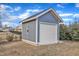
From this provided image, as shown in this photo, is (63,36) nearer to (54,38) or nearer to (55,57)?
(54,38)

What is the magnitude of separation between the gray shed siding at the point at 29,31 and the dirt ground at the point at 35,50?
161mm

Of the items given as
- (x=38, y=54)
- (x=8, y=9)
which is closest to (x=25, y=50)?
(x=38, y=54)

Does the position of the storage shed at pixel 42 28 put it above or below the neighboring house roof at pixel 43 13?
below

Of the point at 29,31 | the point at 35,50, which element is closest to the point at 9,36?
the point at 29,31

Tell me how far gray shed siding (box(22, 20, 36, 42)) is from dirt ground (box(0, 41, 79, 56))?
0.16m

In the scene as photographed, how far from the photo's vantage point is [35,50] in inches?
192

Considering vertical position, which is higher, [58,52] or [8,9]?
[8,9]

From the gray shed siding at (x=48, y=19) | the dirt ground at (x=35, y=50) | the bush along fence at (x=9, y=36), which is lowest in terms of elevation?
the dirt ground at (x=35, y=50)

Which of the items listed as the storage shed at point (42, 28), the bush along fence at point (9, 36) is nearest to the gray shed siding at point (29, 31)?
the storage shed at point (42, 28)

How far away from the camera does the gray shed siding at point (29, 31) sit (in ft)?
16.0

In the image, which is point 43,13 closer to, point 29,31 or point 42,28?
point 42,28

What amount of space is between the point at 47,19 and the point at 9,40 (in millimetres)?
981

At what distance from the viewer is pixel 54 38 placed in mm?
4953

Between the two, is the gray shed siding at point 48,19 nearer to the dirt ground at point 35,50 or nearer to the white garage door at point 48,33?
the white garage door at point 48,33
